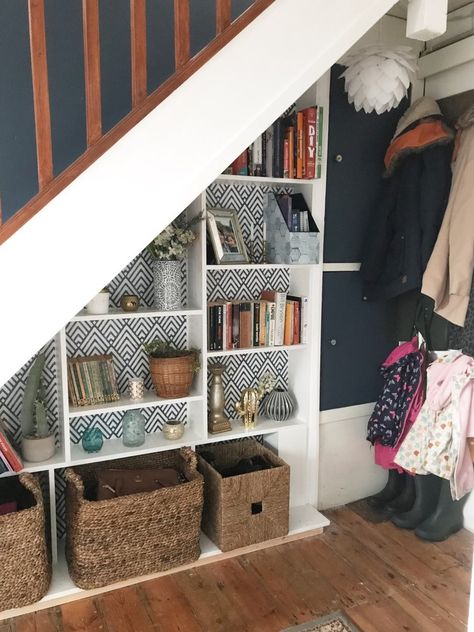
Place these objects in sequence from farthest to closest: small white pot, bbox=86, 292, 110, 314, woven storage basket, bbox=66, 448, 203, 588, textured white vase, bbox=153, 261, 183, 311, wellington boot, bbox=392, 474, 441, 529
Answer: wellington boot, bbox=392, 474, 441, 529 < textured white vase, bbox=153, 261, 183, 311 < small white pot, bbox=86, 292, 110, 314 < woven storage basket, bbox=66, 448, 203, 588

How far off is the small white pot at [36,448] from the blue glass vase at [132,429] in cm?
32

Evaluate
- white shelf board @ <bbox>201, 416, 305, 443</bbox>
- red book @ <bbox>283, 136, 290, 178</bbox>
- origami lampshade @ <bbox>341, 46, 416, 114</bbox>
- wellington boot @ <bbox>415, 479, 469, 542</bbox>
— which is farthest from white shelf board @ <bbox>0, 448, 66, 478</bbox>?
origami lampshade @ <bbox>341, 46, 416, 114</bbox>

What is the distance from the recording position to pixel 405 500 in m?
2.84

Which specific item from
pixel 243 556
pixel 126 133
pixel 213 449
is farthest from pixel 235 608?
pixel 126 133

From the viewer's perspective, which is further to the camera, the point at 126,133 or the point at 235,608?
the point at 235,608

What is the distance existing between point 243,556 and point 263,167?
1.77 metres

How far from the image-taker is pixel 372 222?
2686 millimetres

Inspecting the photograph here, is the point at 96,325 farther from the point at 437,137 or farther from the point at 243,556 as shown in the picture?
the point at 437,137

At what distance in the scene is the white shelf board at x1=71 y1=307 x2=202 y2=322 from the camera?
2.22 m

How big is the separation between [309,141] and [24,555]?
2.07 meters

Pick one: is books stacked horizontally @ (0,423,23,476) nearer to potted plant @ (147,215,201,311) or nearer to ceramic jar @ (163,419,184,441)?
ceramic jar @ (163,419,184,441)

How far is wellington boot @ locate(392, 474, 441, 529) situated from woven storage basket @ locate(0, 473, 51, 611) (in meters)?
1.69

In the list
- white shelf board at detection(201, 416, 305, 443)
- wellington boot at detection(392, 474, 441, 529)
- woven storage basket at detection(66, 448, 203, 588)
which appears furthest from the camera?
wellington boot at detection(392, 474, 441, 529)

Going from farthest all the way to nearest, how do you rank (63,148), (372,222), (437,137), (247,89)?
(372,222) < (437,137) < (63,148) < (247,89)
